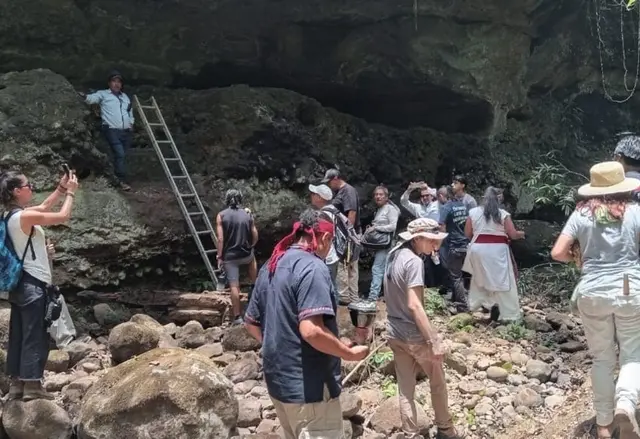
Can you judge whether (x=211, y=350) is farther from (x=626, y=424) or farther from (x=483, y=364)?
(x=626, y=424)

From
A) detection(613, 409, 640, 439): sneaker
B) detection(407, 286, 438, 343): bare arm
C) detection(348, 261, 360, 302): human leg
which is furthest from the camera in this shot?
detection(348, 261, 360, 302): human leg

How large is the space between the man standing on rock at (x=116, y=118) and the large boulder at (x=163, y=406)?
502 cm

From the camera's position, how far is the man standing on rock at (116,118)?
8.85 meters

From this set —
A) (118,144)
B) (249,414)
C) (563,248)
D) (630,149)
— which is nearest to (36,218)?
(249,414)

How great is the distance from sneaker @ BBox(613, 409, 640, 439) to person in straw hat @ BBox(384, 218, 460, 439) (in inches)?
44.5

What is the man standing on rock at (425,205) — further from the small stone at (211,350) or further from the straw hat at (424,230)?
the straw hat at (424,230)

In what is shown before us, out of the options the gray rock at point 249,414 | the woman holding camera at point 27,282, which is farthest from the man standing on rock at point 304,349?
the woman holding camera at point 27,282

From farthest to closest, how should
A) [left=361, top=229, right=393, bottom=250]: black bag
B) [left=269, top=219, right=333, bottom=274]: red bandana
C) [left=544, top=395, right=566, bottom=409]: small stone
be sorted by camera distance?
[left=361, top=229, right=393, bottom=250]: black bag < [left=544, top=395, right=566, bottom=409]: small stone < [left=269, top=219, right=333, bottom=274]: red bandana

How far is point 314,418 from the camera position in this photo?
3.02 metres

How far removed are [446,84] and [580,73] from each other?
4.15 metres

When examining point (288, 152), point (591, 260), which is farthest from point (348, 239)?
point (288, 152)

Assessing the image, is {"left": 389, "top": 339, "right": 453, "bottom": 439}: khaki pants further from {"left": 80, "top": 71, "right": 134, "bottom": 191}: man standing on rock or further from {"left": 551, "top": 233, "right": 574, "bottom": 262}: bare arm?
{"left": 80, "top": 71, "right": 134, "bottom": 191}: man standing on rock

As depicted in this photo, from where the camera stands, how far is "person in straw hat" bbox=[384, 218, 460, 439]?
13.8ft

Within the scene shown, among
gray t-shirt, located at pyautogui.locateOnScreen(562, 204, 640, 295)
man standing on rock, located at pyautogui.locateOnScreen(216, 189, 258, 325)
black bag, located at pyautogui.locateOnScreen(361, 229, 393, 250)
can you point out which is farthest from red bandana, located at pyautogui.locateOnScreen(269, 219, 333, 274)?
black bag, located at pyautogui.locateOnScreen(361, 229, 393, 250)
